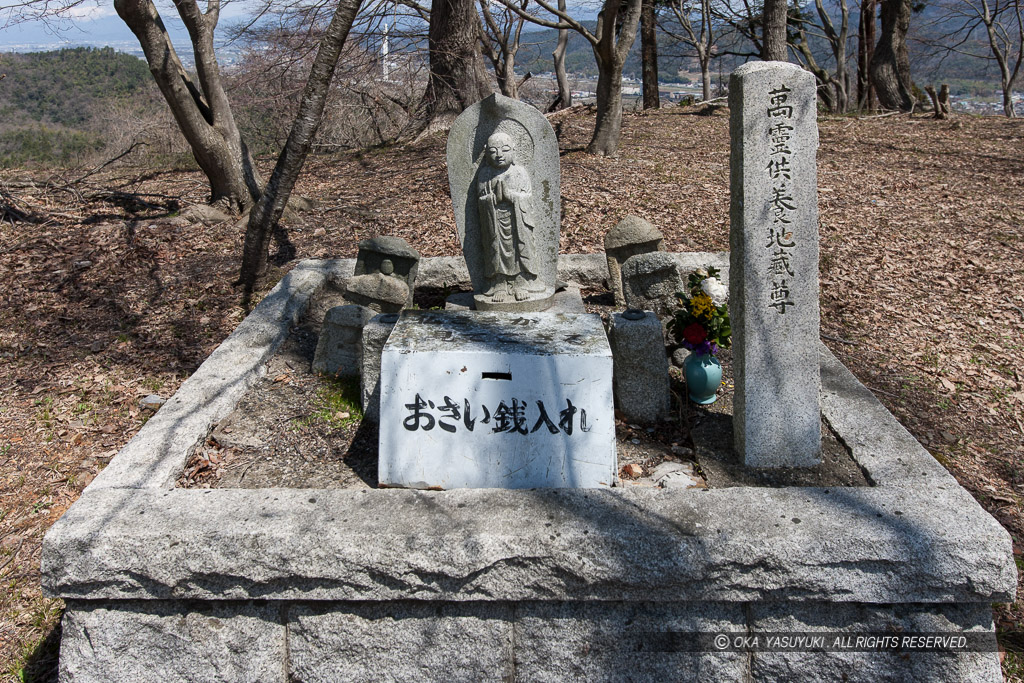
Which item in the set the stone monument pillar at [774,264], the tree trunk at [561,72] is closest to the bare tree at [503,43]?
the tree trunk at [561,72]

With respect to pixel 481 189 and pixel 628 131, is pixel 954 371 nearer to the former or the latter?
pixel 481 189

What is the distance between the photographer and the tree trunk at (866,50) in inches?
568

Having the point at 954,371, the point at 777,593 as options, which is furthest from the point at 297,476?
the point at 954,371

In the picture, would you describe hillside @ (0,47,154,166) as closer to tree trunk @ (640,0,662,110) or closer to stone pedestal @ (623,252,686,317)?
tree trunk @ (640,0,662,110)

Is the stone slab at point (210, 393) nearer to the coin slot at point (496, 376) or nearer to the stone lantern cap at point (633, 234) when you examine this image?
the coin slot at point (496, 376)

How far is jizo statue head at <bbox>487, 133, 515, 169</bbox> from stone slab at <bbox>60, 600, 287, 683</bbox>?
9.38 ft

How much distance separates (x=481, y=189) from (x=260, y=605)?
9.27ft

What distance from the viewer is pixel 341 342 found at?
4539 mm

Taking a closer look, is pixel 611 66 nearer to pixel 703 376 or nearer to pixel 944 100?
pixel 703 376

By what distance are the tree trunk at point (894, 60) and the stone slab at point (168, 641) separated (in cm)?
1429

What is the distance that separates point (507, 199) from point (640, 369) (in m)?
1.41

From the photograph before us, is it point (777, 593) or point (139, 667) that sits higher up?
point (777, 593)

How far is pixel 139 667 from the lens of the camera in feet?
9.12

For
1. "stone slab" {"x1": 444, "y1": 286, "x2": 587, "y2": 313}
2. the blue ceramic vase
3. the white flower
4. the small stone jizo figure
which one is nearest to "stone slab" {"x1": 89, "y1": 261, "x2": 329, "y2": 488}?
"stone slab" {"x1": 444, "y1": 286, "x2": 587, "y2": 313}
